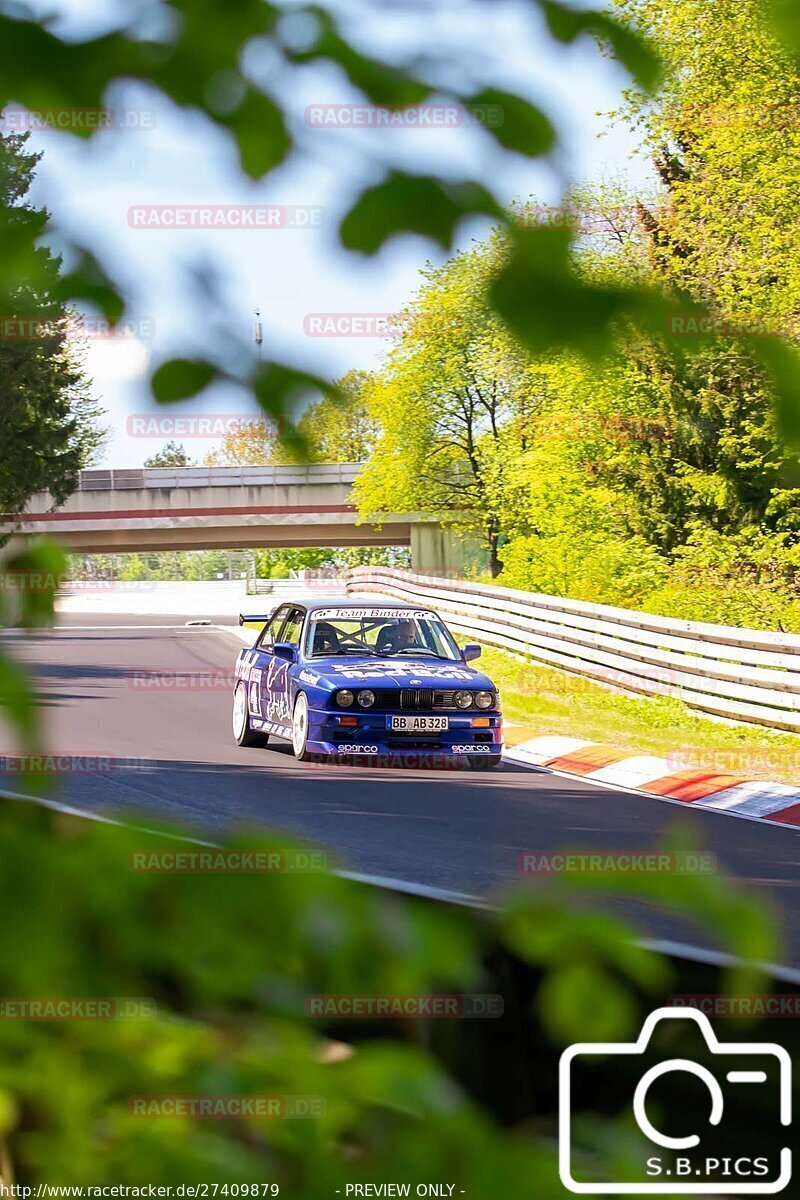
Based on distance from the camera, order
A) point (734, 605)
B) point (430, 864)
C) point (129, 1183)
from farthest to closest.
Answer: point (734, 605), point (430, 864), point (129, 1183)

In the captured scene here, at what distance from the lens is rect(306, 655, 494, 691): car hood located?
13.6 meters

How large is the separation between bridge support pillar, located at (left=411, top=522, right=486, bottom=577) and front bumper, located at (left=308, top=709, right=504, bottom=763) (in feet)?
114

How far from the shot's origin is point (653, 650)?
18484mm

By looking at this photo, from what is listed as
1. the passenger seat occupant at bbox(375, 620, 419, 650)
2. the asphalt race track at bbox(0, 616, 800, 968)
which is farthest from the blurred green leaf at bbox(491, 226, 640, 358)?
the passenger seat occupant at bbox(375, 620, 419, 650)

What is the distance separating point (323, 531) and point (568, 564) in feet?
96.4

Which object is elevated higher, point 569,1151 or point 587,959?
point 587,959

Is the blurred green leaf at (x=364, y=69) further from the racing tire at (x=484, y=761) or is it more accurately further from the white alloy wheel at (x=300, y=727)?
the racing tire at (x=484, y=761)

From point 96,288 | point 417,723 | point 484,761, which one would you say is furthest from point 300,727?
point 96,288

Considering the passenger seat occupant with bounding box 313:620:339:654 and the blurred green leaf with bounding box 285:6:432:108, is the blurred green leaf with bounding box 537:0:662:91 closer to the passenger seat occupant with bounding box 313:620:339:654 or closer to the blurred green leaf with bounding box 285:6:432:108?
the blurred green leaf with bounding box 285:6:432:108

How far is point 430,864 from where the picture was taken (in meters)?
9.50

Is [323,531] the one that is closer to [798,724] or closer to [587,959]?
[798,724]

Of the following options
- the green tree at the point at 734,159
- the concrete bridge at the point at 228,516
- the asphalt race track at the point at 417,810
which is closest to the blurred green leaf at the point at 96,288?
the asphalt race track at the point at 417,810

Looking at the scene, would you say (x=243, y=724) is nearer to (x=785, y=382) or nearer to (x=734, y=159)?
(x=734, y=159)

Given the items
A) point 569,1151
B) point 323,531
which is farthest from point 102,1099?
point 323,531
